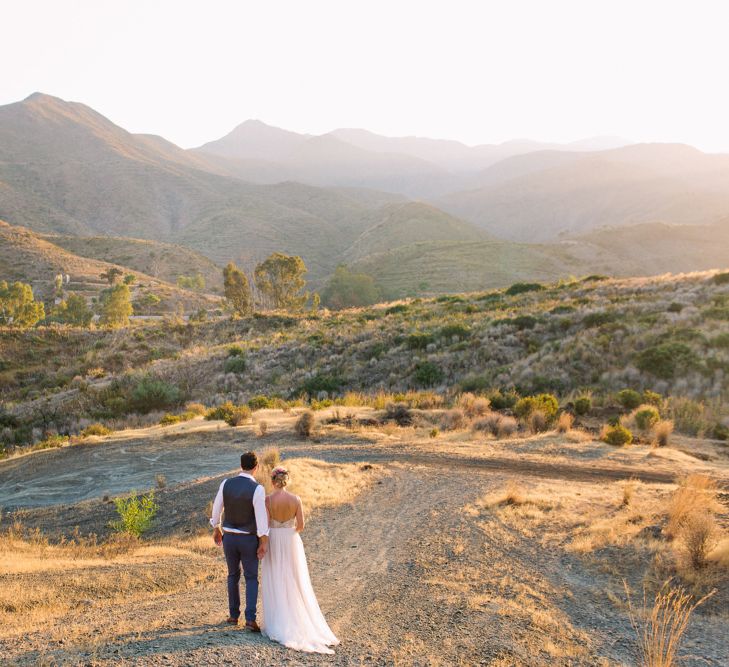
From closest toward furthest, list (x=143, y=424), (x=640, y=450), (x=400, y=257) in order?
(x=640, y=450) → (x=143, y=424) → (x=400, y=257)

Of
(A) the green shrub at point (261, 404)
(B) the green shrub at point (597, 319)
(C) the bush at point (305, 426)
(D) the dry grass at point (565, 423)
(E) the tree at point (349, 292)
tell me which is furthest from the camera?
(E) the tree at point (349, 292)

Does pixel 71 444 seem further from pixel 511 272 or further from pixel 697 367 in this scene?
pixel 511 272

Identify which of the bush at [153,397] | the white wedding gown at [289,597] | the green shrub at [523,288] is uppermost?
the green shrub at [523,288]

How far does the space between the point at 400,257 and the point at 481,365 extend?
8326cm

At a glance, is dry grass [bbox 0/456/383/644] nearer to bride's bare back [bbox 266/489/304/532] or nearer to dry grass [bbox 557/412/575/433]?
bride's bare back [bbox 266/489/304/532]

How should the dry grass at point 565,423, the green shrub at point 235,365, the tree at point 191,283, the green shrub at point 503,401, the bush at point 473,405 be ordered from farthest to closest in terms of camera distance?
the tree at point 191,283
the green shrub at point 235,365
the green shrub at point 503,401
the bush at point 473,405
the dry grass at point 565,423

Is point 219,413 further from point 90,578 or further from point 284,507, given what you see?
point 284,507

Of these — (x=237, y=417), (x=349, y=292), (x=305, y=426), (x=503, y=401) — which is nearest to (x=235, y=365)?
(x=237, y=417)

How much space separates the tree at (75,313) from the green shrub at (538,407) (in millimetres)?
51114

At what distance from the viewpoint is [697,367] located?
21906mm

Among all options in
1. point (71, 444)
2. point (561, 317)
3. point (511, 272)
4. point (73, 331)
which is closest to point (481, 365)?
point (561, 317)

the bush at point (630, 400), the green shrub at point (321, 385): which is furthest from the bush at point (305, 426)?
the bush at point (630, 400)

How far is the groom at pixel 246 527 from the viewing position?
577 cm

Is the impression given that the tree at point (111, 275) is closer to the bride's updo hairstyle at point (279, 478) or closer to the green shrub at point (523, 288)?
the green shrub at point (523, 288)
